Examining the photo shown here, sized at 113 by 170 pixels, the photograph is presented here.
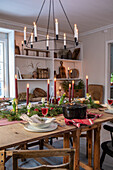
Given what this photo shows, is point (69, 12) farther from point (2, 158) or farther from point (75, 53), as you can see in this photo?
→ point (2, 158)

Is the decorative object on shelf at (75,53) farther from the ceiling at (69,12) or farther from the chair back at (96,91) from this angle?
the chair back at (96,91)

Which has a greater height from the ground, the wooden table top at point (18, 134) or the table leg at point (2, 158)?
the wooden table top at point (18, 134)

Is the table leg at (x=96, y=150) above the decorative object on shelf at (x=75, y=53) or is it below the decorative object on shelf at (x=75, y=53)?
below

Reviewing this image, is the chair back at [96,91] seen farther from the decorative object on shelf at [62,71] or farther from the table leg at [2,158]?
the table leg at [2,158]

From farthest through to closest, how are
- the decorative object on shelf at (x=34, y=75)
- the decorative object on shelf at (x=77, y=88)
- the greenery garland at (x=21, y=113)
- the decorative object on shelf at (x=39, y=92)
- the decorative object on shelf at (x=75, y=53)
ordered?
→ the decorative object on shelf at (x=75, y=53)
the decorative object on shelf at (x=77, y=88)
the decorative object on shelf at (x=39, y=92)
the decorative object on shelf at (x=34, y=75)
the greenery garland at (x=21, y=113)

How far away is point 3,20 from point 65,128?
3433mm

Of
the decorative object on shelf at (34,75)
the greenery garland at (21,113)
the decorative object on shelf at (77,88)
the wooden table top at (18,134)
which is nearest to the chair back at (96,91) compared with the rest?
the decorative object on shelf at (77,88)

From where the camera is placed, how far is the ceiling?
3043 millimetres

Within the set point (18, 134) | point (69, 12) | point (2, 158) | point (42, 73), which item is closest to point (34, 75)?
point (42, 73)

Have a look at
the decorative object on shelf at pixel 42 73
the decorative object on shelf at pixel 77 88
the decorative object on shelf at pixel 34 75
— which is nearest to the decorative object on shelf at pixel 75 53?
the decorative object on shelf at pixel 77 88

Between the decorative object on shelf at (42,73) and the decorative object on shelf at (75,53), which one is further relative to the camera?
the decorative object on shelf at (75,53)

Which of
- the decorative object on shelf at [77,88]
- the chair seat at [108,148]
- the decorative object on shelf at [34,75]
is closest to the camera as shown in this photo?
the chair seat at [108,148]

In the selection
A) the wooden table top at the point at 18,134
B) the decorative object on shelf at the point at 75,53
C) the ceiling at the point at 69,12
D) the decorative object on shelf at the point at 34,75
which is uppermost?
the ceiling at the point at 69,12

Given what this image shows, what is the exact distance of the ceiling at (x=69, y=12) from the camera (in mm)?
3043
